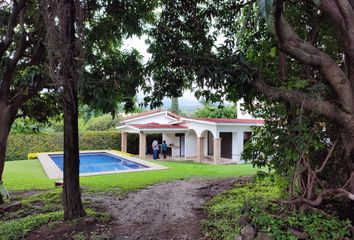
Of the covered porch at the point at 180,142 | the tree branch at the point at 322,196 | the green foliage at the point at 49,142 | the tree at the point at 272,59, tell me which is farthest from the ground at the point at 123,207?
the green foliage at the point at 49,142

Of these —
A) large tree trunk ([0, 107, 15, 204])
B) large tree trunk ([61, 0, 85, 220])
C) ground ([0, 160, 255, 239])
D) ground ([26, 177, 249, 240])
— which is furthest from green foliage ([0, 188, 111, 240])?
large tree trunk ([0, 107, 15, 204])

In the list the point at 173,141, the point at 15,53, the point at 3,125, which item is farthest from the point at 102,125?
the point at 15,53

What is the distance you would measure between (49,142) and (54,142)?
0.41m

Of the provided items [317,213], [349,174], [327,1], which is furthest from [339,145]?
[327,1]

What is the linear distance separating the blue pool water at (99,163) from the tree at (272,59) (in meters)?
12.9

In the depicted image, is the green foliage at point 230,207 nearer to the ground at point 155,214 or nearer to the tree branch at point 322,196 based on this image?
the ground at point 155,214

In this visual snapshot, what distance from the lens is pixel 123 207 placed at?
8.88m

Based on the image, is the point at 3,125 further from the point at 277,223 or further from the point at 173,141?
the point at 173,141

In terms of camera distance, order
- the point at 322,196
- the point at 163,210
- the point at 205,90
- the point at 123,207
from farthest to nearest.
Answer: the point at 123,207, the point at 163,210, the point at 205,90, the point at 322,196

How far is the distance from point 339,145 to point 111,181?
9.80 metres

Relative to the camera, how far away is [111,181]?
44.1ft

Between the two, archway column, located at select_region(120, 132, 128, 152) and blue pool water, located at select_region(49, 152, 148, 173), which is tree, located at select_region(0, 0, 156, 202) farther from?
archway column, located at select_region(120, 132, 128, 152)

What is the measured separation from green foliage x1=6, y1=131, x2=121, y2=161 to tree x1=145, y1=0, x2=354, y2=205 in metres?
20.5

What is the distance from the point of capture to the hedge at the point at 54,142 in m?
25.6
